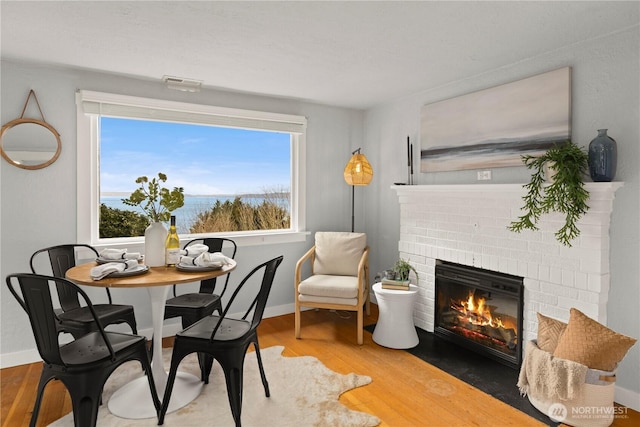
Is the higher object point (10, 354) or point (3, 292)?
point (3, 292)

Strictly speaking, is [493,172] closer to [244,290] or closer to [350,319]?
[350,319]

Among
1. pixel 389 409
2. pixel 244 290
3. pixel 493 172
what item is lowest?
pixel 389 409

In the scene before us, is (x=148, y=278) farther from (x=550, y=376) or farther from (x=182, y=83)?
(x=550, y=376)

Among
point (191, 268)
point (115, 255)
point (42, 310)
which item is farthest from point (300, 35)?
point (42, 310)

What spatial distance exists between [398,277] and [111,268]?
7.95 feet

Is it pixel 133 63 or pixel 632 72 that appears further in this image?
Answer: pixel 133 63

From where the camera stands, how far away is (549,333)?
2439mm

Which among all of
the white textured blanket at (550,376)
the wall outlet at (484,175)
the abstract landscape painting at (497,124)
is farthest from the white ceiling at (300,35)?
the white textured blanket at (550,376)

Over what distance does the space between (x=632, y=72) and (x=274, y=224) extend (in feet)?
11.2

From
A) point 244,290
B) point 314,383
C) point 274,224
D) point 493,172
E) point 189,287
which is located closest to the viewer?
point 314,383

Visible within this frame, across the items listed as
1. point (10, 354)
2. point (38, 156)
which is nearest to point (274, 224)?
point (38, 156)

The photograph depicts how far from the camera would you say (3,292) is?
3.05m

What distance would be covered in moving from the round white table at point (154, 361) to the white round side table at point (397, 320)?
1.54 m

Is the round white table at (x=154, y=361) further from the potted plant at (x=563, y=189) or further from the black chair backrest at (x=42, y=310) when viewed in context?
the potted plant at (x=563, y=189)
